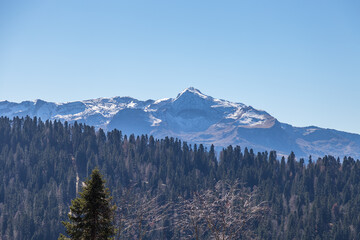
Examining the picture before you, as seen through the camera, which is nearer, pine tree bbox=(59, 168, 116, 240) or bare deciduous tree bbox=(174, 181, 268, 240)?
pine tree bbox=(59, 168, 116, 240)

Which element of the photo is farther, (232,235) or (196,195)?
(196,195)

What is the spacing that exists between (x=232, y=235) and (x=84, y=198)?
52.3ft

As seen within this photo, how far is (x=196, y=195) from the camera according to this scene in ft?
193

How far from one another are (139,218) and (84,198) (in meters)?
15.1

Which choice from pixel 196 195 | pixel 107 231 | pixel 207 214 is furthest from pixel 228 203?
pixel 107 231

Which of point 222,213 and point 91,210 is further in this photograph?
point 222,213

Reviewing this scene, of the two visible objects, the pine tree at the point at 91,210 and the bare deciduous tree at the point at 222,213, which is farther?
the bare deciduous tree at the point at 222,213

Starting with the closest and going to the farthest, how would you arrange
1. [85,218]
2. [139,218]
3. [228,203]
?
[85,218] → [228,203] → [139,218]

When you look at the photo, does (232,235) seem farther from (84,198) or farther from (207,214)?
(84,198)

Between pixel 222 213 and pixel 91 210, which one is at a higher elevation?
pixel 91 210

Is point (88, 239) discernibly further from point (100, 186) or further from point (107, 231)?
point (100, 186)

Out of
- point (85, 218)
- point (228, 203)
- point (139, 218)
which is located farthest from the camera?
point (139, 218)

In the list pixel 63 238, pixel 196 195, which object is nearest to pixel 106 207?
pixel 63 238

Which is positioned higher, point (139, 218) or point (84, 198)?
point (84, 198)
